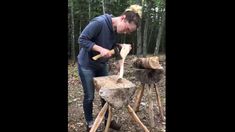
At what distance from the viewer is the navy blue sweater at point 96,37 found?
317 centimetres

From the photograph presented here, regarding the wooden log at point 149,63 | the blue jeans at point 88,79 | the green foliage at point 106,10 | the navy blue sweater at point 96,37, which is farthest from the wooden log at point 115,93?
the green foliage at point 106,10

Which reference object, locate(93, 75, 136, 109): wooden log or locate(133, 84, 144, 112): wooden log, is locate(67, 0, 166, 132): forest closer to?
locate(133, 84, 144, 112): wooden log

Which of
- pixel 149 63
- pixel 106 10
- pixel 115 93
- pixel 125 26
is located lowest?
pixel 115 93

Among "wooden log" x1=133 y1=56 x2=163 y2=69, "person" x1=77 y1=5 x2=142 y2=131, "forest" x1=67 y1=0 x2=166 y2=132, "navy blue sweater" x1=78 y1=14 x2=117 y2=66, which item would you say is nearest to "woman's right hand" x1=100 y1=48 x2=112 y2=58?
"person" x1=77 y1=5 x2=142 y2=131

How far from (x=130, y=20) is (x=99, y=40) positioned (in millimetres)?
370

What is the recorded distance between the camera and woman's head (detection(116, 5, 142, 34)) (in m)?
3.13

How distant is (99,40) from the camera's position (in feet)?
10.8

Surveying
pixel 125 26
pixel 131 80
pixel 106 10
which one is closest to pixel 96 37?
pixel 125 26

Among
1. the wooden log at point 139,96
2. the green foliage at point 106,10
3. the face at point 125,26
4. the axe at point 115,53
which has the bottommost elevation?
the wooden log at point 139,96

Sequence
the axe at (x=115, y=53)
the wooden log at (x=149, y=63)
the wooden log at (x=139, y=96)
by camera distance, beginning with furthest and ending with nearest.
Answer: the wooden log at (x=139, y=96)
the wooden log at (x=149, y=63)
the axe at (x=115, y=53)

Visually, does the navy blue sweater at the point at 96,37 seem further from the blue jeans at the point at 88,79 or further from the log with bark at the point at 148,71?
the log with bark at the point at 148,71

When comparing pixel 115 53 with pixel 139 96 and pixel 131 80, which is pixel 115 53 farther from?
pixel 131 80
